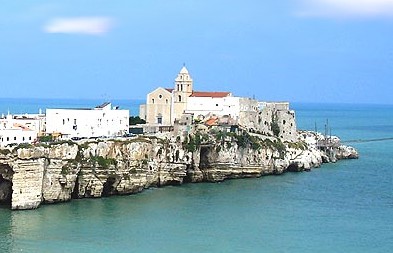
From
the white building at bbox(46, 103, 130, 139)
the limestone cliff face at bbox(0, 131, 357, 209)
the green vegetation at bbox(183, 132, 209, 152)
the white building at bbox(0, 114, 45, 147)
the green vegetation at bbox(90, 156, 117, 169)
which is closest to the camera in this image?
the limestone cliff face at bbox(0, 131, 357, 209)

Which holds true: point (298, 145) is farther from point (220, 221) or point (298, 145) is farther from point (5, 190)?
point (5, 190)

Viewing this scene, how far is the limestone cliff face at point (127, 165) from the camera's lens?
155ft

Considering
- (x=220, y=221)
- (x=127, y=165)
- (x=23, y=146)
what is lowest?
(x=220, y=221)

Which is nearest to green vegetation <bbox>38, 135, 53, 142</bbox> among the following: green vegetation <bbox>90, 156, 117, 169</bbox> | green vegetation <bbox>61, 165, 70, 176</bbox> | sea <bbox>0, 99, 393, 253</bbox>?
green vegetation <bbox>90, 156, 117, 169</bbox>

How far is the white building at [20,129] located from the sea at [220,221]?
569 centimetres

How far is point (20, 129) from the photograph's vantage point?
5231 centimetres

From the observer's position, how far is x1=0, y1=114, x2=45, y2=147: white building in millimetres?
51031

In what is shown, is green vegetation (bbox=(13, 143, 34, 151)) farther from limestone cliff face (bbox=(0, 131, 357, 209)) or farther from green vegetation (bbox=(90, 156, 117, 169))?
green vegetation (bbox=(90, 156, 117, 169))

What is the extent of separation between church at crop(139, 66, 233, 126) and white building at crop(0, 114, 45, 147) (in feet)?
50.6

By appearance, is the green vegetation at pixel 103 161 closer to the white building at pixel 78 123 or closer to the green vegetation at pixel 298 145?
the white building at pixel 78 123

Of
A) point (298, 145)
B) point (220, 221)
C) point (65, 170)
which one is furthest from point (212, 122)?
point (220, 221)

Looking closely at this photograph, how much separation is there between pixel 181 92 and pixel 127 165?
19252 mm

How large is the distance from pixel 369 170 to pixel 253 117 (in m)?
12.3

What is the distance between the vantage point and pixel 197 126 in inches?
2552
